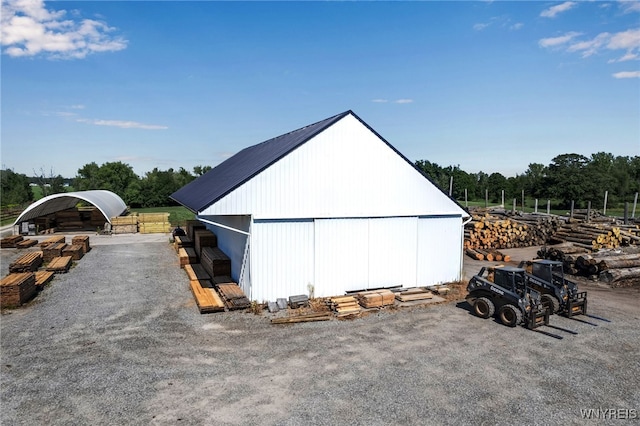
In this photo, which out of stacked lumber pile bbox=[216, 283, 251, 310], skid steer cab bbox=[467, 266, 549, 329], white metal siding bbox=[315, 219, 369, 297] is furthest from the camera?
white metal siding bbox=[315, 219, 369, 297]

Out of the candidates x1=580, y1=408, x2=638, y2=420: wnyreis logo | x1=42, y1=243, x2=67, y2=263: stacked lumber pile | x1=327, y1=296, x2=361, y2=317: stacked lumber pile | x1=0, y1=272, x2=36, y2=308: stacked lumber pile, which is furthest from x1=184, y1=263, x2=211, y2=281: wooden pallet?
x1=580, y1=408, x2=638, y2=420: wnyreis logo

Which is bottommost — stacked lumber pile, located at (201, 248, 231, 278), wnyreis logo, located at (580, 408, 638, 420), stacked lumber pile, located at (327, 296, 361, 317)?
wnyreis logo, located at (580, 408, 638, 420)

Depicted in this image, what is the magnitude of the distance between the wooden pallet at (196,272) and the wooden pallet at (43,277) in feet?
18.2

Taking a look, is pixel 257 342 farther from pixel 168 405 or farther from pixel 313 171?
pixel 313 171

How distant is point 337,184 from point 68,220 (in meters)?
31.6

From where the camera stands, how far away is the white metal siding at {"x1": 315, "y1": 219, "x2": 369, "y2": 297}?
13859 millimetres

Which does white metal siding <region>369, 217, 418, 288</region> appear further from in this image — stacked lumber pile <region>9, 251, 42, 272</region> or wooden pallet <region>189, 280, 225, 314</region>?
stacked lumber pile <region>9, 251, 42, 272</region>

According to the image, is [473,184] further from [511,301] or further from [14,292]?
[14,292]

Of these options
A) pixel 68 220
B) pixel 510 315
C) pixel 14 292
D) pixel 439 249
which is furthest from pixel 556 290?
pixel 68 220

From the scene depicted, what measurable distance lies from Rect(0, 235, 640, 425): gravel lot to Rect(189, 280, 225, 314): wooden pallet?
372mm

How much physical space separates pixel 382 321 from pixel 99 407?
7.64 metres

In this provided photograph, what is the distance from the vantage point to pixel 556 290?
1191 cm

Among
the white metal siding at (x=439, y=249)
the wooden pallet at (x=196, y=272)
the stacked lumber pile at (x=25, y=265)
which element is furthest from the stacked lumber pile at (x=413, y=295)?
the stacked lumber pile at (x=25, y=265)

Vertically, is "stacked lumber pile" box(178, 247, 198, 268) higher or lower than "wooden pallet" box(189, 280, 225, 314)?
higher
